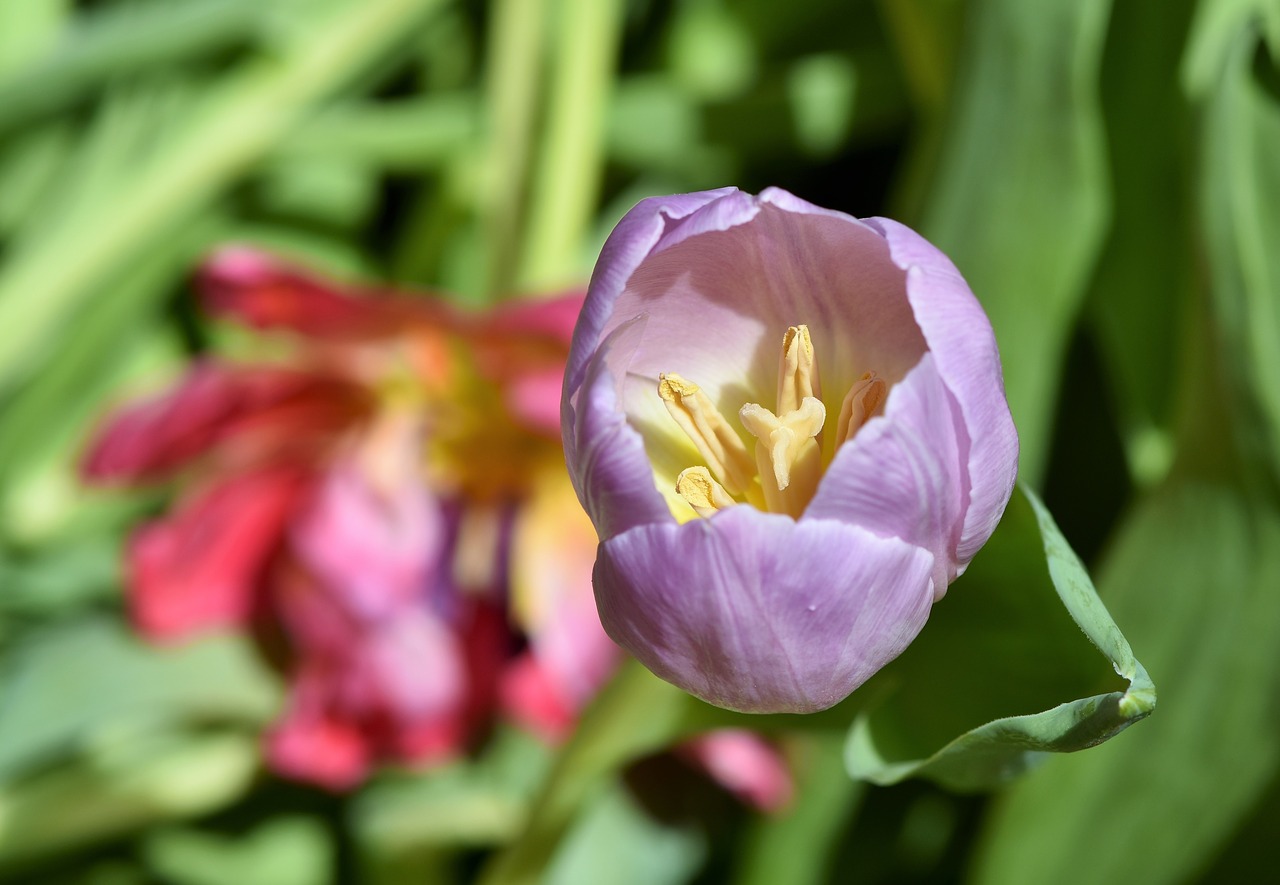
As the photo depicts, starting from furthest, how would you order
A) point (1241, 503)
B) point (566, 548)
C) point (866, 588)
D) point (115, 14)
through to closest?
1. point (115, 14)
2. point (566, 548)
3. point (1241, 503)
4. point (866, 588)

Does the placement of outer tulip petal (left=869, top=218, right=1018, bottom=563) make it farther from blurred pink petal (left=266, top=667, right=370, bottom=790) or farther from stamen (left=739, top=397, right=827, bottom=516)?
blurred pink petal (left=266, top=667, right=370, bottom=790)

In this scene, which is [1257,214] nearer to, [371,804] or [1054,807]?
[1054,807]

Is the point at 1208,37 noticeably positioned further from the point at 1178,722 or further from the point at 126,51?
the point at 126,51

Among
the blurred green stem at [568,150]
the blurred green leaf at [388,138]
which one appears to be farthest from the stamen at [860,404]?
the blurred green leaf at [388,138]

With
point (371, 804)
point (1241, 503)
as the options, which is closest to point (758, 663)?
point (1241, 503)

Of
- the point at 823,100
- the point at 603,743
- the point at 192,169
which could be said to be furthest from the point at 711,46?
the point at 603,743

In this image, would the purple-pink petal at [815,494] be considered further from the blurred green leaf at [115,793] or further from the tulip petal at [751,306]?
the blurred green leaf at [115,793]
